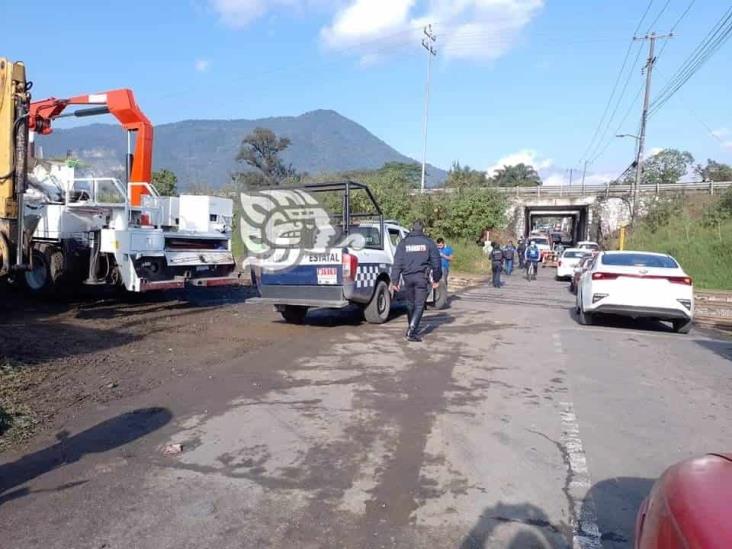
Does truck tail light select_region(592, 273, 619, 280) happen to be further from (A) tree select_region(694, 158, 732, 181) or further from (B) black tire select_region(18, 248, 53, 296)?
(A) tree select_region(694, 158, 732, 181)

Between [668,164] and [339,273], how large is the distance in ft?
248

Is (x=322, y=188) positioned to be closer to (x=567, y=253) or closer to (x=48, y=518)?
(x=48, y=518)

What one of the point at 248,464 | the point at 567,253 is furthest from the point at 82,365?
the point at 567,253

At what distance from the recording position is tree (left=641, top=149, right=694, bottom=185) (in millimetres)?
73125

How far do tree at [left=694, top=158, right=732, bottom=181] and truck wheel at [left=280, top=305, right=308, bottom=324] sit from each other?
5917cm

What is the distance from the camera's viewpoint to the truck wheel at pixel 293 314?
11.1m

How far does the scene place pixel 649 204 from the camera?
42.9 m

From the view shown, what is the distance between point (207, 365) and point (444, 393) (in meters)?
2.98

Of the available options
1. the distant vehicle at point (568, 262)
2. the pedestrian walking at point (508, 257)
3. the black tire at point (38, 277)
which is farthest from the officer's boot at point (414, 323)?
the distant vehicle at point (568, 262)

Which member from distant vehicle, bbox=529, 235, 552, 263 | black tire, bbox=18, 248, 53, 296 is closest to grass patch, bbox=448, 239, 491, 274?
distant vehicle, bbox=529, 235, 552, 263

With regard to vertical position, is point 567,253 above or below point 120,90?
below

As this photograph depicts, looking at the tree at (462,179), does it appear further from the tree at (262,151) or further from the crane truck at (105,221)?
the tree at (262,151)

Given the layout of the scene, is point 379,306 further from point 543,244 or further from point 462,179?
point 543,244

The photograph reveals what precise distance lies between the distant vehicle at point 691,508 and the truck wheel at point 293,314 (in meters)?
8.98
